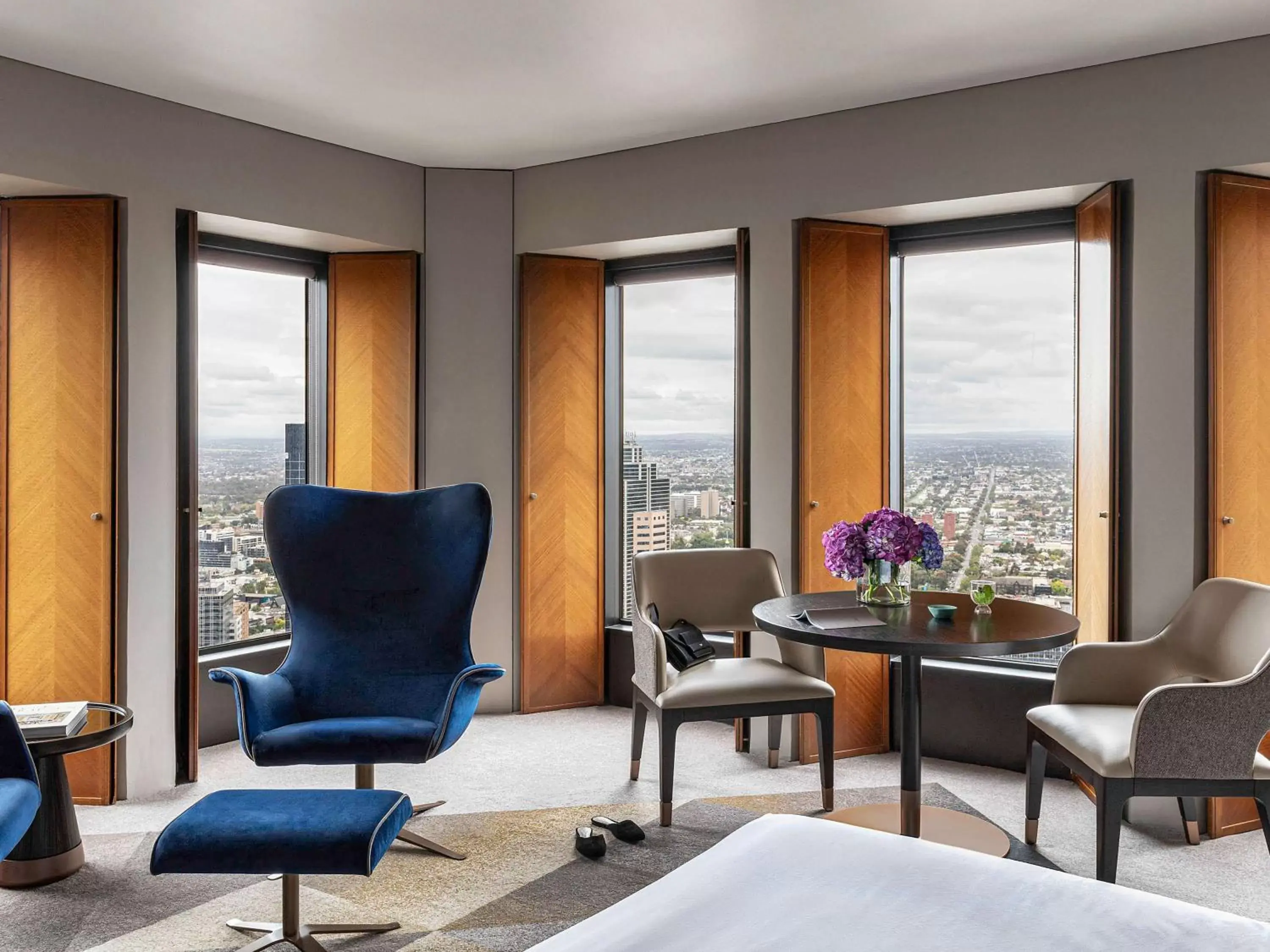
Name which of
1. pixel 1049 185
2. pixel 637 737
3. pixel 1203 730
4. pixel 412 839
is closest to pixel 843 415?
pixel 1049 185

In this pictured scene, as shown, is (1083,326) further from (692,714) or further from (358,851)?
(358,851)

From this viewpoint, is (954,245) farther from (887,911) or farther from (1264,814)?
(887,911)

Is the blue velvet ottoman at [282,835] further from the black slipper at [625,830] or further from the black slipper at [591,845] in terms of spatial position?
the black slipper at [625,830]

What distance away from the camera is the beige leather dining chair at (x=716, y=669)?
334cm

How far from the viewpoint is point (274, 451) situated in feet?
15.0

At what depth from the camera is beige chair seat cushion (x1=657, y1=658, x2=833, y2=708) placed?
10.9 ft

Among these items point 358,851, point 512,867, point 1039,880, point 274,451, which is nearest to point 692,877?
point 1039,880

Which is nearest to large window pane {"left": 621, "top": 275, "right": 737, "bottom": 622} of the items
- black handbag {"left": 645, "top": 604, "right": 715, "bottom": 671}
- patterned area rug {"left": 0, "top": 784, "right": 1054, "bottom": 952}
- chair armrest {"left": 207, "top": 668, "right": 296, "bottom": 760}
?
black handbag {"left": 645, "top": 604, "right": 715, "bottom": 671}

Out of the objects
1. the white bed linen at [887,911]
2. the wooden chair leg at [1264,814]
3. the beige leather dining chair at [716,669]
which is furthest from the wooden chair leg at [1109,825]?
the white bed linen at [887,911]

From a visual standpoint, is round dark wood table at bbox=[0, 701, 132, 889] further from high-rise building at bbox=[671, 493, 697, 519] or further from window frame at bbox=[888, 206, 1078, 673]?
window frame at bbox=[888, 206, 1078, 673]

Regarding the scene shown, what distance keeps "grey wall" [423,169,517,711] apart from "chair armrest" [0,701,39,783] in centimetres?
236

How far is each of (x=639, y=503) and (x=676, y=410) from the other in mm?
508

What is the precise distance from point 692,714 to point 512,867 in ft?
2.52

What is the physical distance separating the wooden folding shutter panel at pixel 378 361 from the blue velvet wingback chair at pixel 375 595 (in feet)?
4.00
